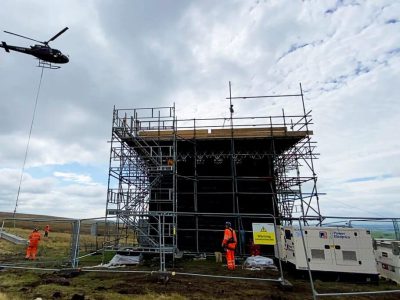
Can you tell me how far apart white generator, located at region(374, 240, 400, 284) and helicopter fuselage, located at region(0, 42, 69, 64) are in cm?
1907

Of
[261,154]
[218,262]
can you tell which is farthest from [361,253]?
[261,154]

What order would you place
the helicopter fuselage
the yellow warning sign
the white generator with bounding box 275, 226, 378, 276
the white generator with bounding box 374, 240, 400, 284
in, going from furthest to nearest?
the helicopter fuselage → the yellow warning sign → the white generator with bounding box 275, 226, 378, 276 → the white generator with bounding box 374, 240, 400, 284

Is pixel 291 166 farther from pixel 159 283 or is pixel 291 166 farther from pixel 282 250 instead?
pixel 159 283

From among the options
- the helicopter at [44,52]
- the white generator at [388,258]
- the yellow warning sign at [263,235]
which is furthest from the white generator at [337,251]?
the helicopter at [44,52]

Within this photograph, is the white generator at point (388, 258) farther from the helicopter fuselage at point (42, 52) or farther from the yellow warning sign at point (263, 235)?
the helicopter fuselage at point (42, 52)

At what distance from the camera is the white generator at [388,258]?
9.80 m

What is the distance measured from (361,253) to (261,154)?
28.3 feet

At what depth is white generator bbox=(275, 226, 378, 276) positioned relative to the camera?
9.97 meters

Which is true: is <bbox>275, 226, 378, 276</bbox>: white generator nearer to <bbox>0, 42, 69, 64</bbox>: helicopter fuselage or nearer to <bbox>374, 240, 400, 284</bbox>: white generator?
<bbox>374, 240, 400, 284</bbox>: white generator

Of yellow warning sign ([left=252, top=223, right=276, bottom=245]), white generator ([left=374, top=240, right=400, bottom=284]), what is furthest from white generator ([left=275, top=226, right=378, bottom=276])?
yellow warning sign ([left=252, top=223, right=276, bottom=245])

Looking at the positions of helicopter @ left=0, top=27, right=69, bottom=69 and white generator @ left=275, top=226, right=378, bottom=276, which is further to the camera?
helicopter @ left=0, top=27, right=69, bottom=69

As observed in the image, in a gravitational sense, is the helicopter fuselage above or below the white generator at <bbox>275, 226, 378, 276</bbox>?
above

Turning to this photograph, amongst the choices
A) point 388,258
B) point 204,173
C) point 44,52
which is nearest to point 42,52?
point 44,52

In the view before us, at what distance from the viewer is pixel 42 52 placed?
17.5 m
